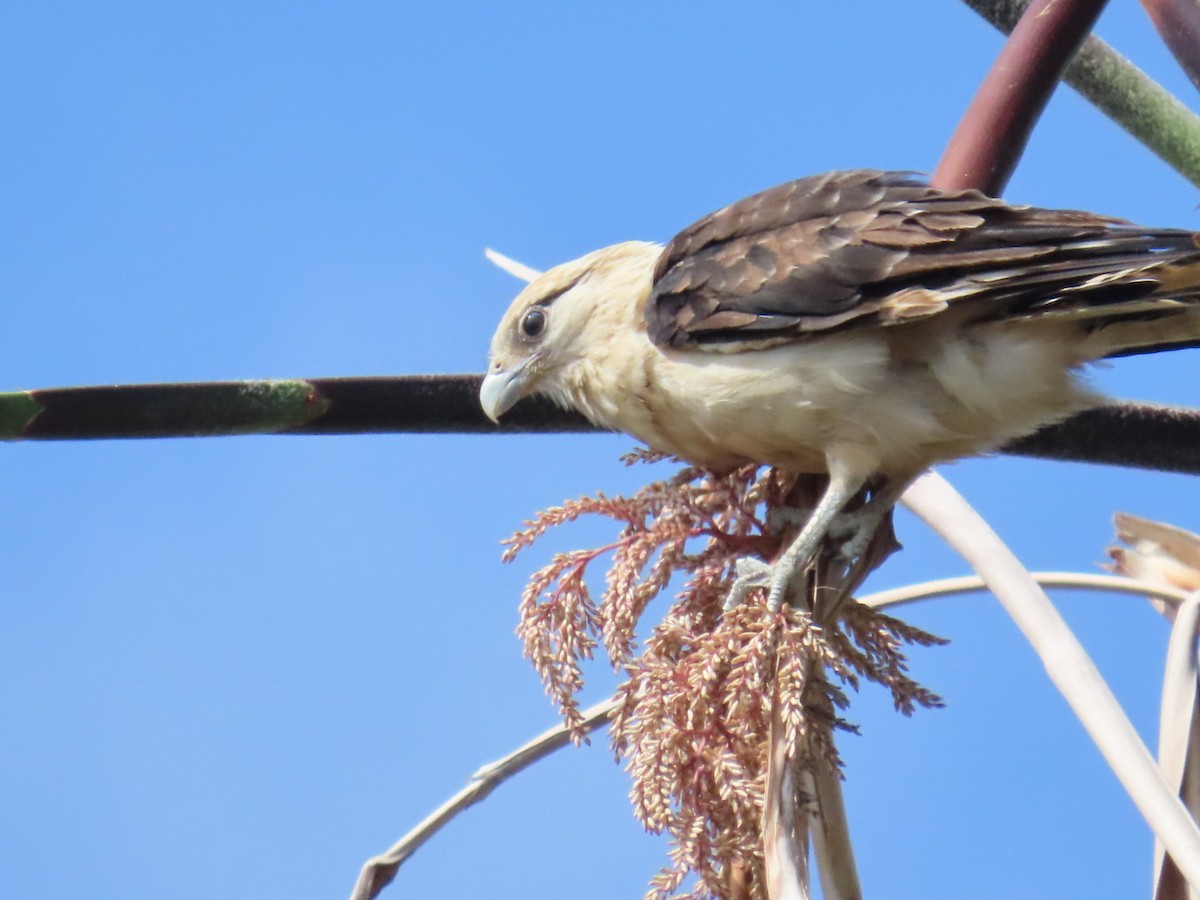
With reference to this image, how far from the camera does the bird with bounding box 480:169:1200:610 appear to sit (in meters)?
2.59

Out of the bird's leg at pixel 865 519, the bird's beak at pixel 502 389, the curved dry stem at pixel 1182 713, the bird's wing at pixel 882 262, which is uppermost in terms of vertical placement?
the bird's beak at pixel 502 389

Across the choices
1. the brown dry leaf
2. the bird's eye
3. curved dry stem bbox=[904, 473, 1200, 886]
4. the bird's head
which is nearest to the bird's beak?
the bird's head

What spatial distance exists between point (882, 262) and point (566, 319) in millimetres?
979

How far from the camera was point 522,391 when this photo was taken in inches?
131

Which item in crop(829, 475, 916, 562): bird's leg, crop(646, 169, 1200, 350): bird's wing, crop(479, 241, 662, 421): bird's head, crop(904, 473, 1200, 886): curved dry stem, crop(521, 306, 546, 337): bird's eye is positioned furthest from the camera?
crop(521, 306, 546, 337): bird's eye

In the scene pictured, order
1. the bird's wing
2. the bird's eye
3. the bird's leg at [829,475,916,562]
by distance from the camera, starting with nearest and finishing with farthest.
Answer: the bird's leg at [829,475,916,562]
the bird's wing
the bird's eye

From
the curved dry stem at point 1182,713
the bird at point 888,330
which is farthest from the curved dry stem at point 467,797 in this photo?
the curved dry stem at point 1182,713

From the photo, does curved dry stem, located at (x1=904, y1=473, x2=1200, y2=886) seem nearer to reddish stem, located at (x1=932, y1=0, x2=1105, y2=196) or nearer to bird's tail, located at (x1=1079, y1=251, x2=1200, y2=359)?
bird's tail, located at (x1=1079, y1=251, x2=1200, y2=359)

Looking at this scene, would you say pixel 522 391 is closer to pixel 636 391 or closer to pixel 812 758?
pixel 636 391

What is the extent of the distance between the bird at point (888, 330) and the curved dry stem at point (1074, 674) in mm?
185

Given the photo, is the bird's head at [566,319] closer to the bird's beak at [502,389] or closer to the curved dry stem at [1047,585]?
the bird's beak at [502,389]

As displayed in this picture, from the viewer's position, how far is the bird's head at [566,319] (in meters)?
3.30

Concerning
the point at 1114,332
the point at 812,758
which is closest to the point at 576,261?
the point at 1114,332

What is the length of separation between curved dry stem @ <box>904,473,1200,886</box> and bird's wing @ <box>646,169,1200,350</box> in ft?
1.40
